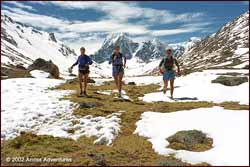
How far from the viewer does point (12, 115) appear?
19000 mm

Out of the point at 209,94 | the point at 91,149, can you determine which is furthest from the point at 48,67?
the point at 91,149

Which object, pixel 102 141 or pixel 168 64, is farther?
pixel 168 64

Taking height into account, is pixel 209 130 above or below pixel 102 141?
above

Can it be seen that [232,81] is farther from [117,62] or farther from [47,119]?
[47,119]

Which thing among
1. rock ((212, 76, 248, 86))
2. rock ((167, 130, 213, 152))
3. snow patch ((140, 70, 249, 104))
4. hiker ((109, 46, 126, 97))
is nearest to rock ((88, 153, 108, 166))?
rock ((167, 130, 213, 152))

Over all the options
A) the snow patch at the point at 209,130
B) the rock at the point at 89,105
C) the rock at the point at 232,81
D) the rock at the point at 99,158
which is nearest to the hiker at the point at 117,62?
the rock at the point at 89,105

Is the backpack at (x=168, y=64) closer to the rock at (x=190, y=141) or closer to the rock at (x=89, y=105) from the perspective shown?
the rock at (x=89, y=105)

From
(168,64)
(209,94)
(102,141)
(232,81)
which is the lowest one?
(102,141)

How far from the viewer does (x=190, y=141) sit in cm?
1374

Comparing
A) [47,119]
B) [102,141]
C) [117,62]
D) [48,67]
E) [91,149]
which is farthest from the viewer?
[48,67]

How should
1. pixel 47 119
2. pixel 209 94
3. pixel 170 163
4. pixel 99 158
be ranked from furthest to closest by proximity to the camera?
pixel 209 94
pixel 47 119
pixel 99 158
pixel 170 163

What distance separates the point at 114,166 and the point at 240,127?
5.14 m

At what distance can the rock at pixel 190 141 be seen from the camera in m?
13.3

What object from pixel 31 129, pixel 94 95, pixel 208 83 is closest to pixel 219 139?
pixel 31 129
